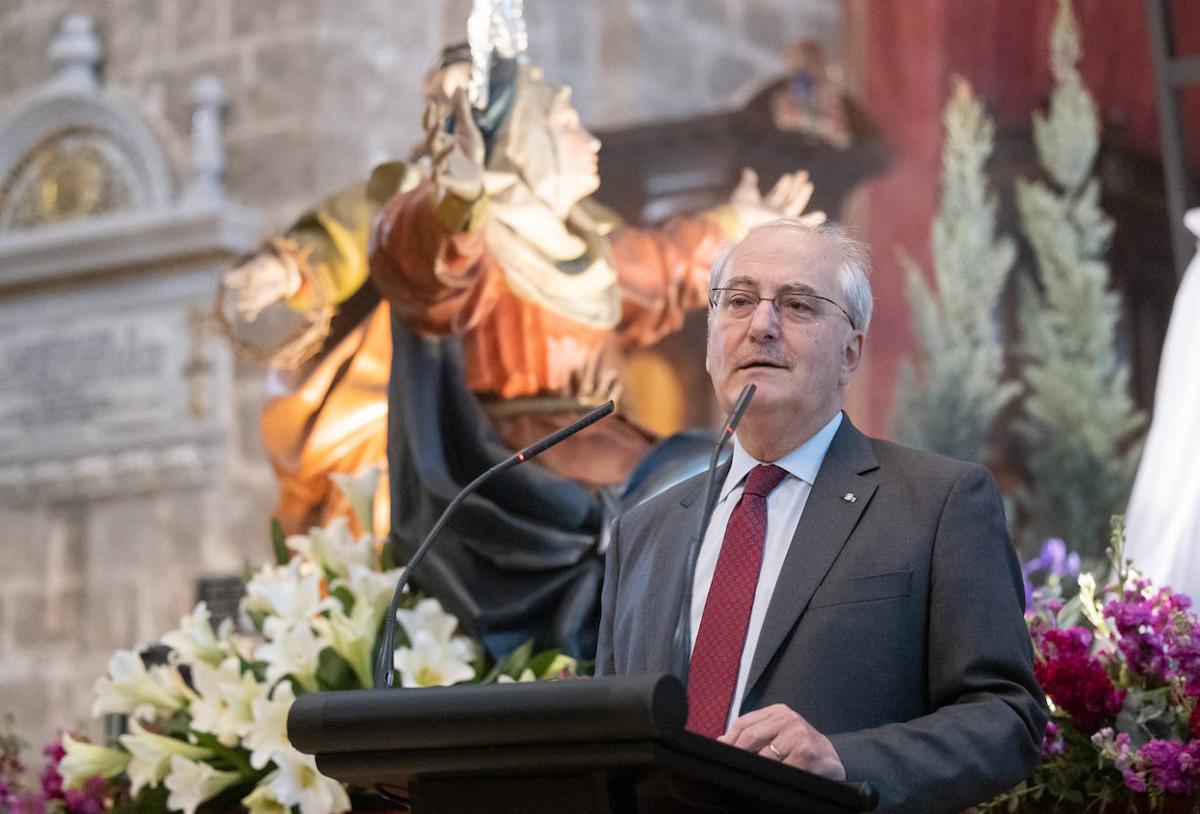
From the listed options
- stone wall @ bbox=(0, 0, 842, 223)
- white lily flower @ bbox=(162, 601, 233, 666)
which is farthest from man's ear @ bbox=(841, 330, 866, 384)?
stone wall @ bbox=(0, 0, 842, 223)

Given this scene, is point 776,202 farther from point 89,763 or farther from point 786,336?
point 786,336

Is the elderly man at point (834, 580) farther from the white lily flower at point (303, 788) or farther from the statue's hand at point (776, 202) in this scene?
the statue's hand at point (776, 202)

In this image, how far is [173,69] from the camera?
25.2ft

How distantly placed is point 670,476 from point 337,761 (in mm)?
2578

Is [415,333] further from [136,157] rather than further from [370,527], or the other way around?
[136,157]

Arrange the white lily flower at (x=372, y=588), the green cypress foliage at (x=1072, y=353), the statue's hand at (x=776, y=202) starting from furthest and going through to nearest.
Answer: the green cypress foliage at (x=1072, y=353)
the statue's hand at (x=776, y=202)
the white lily flower at (x=372, y=588)

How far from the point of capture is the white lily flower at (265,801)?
371 cm

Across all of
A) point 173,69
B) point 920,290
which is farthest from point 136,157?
point 920,290

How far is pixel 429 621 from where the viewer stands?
402cm

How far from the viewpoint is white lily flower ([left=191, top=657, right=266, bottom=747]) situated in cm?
380

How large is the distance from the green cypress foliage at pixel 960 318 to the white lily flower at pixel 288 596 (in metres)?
3.38

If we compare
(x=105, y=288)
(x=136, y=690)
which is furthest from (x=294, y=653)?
(x=105, y=288)

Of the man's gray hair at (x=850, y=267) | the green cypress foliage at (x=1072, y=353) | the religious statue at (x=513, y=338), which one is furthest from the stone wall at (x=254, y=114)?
the man's gray hair at (x=850, y=267)

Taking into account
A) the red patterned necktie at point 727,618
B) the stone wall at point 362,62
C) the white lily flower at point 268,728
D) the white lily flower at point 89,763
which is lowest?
the white lily flower at point 89,763
